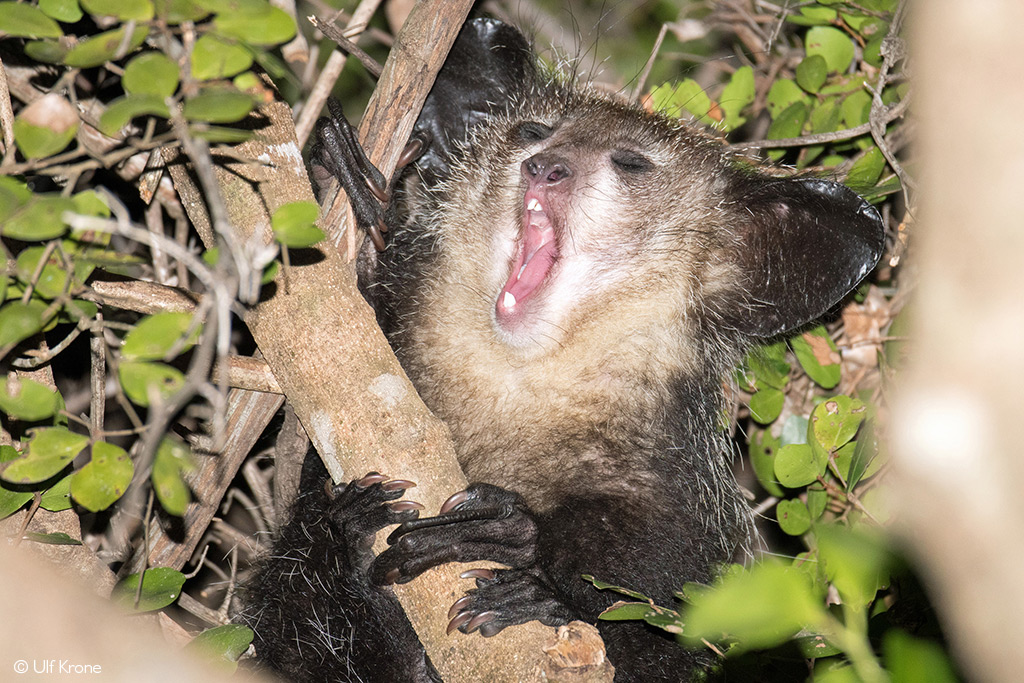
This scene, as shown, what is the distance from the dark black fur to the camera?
2871mm

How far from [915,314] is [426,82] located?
7.14ft

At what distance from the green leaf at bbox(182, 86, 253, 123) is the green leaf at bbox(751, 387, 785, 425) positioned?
2434 millimetres

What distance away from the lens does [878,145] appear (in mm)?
3129

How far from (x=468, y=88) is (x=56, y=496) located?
2177mm

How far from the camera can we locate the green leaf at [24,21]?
1.75 m

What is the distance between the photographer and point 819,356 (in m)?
3.52

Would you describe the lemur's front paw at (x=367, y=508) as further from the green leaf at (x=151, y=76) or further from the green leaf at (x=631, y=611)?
the green leaf at (x=151, y=76)

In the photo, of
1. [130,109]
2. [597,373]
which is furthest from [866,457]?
[130,109]

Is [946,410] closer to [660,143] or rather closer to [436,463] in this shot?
[436,463]

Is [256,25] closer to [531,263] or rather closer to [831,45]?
[531,263]

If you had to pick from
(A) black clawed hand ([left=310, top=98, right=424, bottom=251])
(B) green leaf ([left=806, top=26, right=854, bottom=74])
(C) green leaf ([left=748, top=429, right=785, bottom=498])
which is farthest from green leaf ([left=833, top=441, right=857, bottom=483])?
(A) black clawed hand ([left=310, top=98, right=424, bottom=251])

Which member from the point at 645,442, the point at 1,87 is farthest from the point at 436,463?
the point at 1,87

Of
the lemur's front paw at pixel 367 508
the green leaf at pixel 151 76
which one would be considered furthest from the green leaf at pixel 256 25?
the lemur's front paw at pixel 367 508

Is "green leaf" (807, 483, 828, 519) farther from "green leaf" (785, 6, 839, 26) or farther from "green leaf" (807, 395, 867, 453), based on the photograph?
"green leaf" (785, 6, 839, 26)
